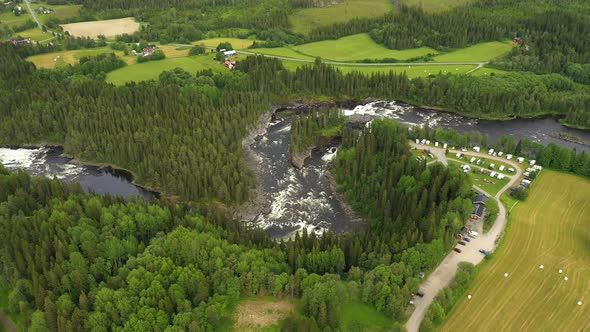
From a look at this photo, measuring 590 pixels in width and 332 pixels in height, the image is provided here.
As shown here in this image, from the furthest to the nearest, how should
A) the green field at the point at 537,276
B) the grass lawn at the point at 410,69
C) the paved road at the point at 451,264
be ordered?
the grass lawn at the point at 410,69 → the paved road at the point at 451,264 → the green field at the point at 537,276

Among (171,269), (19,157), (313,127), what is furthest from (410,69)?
(171,269)

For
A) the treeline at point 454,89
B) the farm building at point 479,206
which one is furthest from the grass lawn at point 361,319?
the treeline at point 454,89

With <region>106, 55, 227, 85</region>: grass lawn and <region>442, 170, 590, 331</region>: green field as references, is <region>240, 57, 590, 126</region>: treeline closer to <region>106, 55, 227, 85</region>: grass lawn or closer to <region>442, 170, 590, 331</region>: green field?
<region>106, 55, 227, 85</region>: grass lawn

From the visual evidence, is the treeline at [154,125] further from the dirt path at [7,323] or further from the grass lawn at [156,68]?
the dirt path at [7,323]

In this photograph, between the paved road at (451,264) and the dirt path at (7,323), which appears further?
the dirt path at (7,323)

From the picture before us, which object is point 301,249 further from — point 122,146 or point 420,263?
point 122,146

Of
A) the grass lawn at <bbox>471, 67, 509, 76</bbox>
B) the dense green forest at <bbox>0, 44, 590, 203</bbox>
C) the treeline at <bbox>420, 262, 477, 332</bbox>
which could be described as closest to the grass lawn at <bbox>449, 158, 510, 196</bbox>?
the treeline at <bbox>420, 262, 477, 332</bbox>

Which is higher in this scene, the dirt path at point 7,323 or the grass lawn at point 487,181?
the grass lawn at point 487,181
